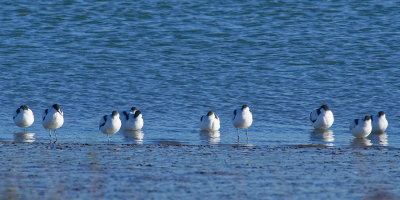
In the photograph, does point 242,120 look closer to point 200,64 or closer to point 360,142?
point 360,142

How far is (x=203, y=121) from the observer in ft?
66.7

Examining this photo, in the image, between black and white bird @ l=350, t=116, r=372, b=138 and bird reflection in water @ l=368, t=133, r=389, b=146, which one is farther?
black and white bird @ l=350, t=116, r=372, b=138

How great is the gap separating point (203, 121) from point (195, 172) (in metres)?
6.21

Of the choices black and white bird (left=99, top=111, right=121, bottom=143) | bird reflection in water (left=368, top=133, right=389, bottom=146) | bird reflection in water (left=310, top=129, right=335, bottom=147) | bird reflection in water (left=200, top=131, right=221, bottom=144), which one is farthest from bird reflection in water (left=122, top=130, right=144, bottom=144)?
bird reflection in water (left=368, top=133, right=389, bottom=146)

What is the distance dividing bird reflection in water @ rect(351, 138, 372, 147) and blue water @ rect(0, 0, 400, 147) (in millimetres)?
99

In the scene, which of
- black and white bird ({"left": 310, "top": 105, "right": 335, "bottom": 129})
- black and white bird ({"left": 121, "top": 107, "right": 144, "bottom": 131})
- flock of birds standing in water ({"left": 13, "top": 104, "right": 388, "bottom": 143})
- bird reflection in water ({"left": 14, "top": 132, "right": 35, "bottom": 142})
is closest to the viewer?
bird reflection in water ({"left": 14, "top": 132, "right": 35, "bottom": 142})

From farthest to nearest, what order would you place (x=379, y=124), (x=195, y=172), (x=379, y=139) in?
(x=379, y=124)
(x=379, y=139)
(x=195, y=172)

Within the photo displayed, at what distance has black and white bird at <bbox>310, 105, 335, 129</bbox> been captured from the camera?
2077cm

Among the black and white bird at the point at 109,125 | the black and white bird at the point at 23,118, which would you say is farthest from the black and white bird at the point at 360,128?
the black and white bird at the point at 23,118

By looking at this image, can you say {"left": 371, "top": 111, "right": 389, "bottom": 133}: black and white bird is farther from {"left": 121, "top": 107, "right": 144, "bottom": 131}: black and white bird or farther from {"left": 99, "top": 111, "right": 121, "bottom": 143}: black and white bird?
{"left": 99, "top": 111, "right": 121, "bottom": 143}: black and white bird

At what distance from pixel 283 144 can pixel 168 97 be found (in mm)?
7465

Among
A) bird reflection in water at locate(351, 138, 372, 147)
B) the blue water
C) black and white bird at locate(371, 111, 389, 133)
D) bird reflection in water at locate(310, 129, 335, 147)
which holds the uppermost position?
the blue water

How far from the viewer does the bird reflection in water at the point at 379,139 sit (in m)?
19.0

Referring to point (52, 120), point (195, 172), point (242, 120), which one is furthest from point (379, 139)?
point (52, 120)
